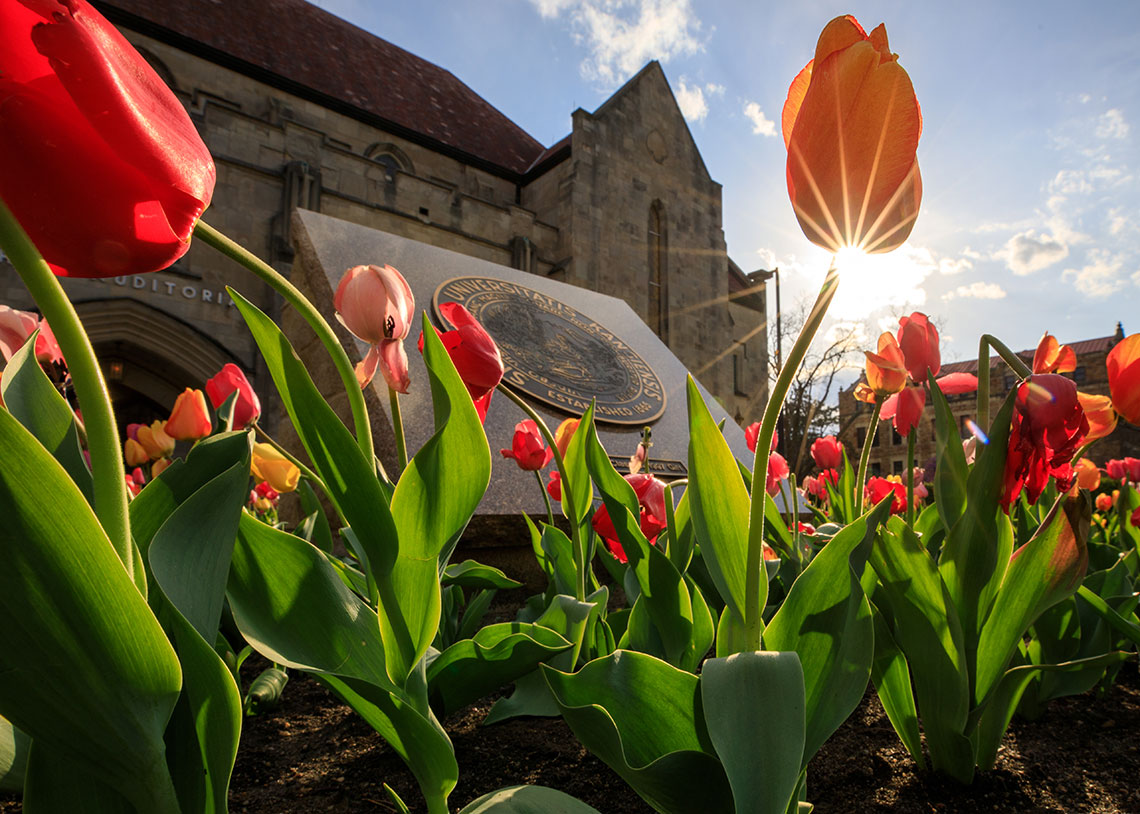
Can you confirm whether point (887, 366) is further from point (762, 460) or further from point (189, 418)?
point (189, 418)

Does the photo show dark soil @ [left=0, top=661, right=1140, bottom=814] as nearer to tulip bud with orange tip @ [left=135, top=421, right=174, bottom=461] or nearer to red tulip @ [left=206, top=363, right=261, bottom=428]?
red tulip @ [left=206, top=363, right=261, bottom=428]

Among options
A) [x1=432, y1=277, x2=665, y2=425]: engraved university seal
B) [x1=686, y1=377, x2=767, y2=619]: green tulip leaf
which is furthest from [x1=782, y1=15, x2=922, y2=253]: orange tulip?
[x1=432, y1=277, x2=665, y2=425]: engraved university seal

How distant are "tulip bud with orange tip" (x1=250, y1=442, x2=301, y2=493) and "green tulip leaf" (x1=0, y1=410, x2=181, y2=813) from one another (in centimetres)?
82

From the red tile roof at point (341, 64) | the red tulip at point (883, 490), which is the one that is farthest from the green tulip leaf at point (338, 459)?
the red tile roof at point (341, 64)

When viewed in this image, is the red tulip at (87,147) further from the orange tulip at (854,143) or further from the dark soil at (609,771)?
the dark soil at (609,771)

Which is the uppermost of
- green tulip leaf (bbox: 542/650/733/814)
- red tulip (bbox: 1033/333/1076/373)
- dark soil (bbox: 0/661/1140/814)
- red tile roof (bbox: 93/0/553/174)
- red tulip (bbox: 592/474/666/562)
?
red tile roof (bbox: 93/0/553/174)

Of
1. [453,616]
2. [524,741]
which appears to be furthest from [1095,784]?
[453,616]

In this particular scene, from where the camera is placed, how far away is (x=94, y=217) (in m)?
0.32

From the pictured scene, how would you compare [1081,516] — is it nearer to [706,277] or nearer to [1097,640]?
[1097,640]

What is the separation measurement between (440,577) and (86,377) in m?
0.44

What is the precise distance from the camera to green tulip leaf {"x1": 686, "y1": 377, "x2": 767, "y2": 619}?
589 millimetres

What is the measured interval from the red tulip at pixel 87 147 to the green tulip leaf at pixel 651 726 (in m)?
0.46

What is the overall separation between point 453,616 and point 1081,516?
1128 mm

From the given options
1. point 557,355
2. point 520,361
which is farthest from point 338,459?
point 557,355
